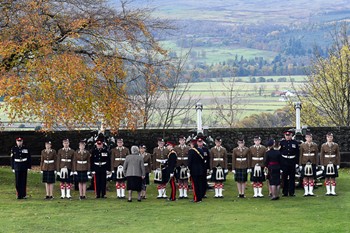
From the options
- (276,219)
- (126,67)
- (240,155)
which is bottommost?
(276,219)

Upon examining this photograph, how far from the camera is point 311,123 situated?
45.6 meters

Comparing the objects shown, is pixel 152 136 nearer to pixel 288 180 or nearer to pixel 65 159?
pixel 65 159

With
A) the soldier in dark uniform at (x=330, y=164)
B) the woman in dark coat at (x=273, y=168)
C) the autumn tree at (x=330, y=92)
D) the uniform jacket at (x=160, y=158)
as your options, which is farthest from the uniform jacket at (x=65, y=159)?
Result: the autumn tree at (x=330, y=92)

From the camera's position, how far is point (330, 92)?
4447 cm

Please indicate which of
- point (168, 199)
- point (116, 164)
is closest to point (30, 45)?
point (116, 164)

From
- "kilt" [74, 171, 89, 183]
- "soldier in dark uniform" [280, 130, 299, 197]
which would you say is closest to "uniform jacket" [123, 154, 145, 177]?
"kilt" [74, 171, 89, 183]

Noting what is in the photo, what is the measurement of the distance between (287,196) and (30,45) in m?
8.31

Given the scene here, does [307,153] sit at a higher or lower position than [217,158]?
higher

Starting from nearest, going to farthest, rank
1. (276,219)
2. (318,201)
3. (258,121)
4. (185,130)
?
(276,219) → (318,201) → (185,130) → (258,121)

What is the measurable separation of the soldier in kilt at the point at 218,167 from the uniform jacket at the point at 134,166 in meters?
2.10

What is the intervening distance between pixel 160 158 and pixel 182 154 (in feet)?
2.00

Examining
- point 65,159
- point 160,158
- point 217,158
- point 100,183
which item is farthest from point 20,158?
point 217,158

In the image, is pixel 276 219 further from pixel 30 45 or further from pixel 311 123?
pixel 311 123

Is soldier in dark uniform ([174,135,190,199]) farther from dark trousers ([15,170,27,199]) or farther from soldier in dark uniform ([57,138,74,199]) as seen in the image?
dark trousers ([15,170,27,199])
